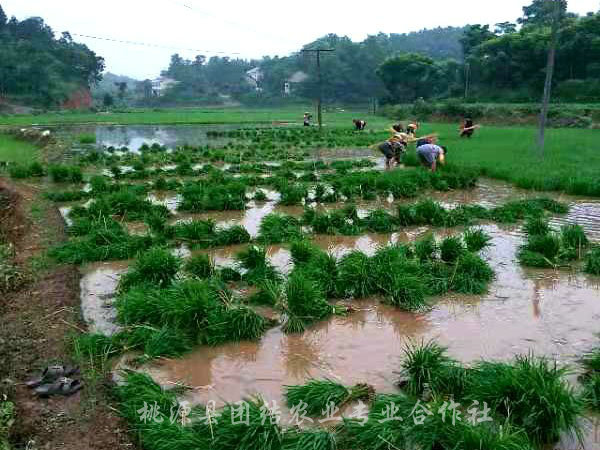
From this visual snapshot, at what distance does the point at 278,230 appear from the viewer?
8.63 metres

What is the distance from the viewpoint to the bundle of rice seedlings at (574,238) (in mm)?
7484

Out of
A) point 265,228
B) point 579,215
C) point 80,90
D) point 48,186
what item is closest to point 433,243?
point 265,228

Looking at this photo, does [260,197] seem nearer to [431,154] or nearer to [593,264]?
[431,154]

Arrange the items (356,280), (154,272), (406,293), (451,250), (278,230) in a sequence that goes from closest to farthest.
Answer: (406,293)
(356,280)
(154,272)
(451,250)
(278,230)

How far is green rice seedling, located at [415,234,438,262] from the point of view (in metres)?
7.13

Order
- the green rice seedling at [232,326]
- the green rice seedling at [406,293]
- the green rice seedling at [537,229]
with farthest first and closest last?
the green rice seedling at [537,229]
the green rice seedling at [406,293]
the green rice seedling at [232,326]

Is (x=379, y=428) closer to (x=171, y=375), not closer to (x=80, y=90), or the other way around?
(x=171, y=375)

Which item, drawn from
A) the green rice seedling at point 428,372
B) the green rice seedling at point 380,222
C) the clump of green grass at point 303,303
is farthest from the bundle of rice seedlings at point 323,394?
the green rice seedling at point 380,222

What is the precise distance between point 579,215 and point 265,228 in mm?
5632

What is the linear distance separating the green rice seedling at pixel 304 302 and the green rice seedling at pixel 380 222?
3.56 m

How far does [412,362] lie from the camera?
166 inches

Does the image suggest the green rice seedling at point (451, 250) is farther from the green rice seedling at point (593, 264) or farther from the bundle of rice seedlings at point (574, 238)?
the bundle of rice seedlings at point (574, 238)

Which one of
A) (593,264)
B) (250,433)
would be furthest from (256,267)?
(593,264)

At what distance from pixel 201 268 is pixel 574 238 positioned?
16.8ft
